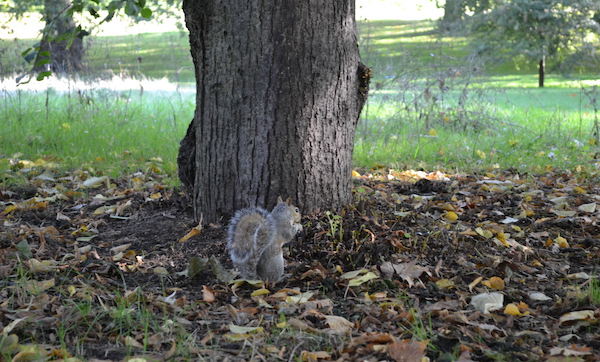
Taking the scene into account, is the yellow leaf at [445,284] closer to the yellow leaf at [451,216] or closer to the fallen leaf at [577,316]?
the fallen leaf at [577,316]

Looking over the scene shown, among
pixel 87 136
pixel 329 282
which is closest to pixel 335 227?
pixel 329 282

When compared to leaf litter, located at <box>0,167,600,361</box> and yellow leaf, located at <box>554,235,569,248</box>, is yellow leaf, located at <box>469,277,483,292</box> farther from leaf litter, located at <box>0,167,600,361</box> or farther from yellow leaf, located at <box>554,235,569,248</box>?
yellow leaf, located at <box>554,235,569,248</box>

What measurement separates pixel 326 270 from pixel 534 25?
15.9 meters

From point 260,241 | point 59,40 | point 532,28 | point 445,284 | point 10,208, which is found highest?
point 532,28

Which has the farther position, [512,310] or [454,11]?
[454,11]

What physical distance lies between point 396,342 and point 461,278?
87cm

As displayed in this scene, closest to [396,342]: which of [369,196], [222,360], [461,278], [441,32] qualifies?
[222,360]

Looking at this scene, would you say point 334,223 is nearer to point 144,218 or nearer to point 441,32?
point 144,218

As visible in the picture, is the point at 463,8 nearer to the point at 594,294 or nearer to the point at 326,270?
the point at 326,270

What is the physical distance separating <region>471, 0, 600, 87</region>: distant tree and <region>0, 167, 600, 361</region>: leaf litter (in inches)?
501

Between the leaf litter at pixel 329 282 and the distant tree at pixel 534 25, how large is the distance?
1271 centimetres

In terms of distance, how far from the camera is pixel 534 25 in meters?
16.5

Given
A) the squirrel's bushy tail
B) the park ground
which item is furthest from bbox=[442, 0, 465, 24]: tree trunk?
the squirrel's bushy tail

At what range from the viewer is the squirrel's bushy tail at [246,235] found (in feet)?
8.88
